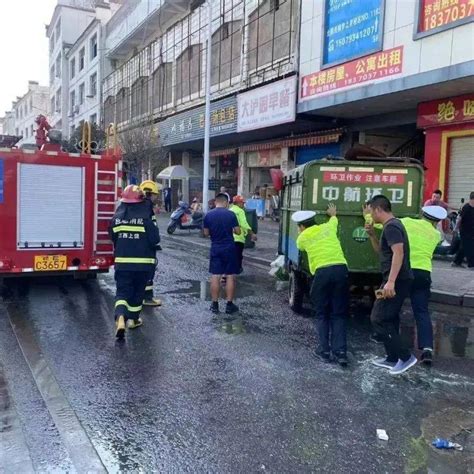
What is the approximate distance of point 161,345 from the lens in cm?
591

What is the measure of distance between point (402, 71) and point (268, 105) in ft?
22.2

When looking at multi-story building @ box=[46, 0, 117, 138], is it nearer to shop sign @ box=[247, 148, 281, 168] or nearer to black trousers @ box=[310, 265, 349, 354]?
shop sign @ box=[247, 148, 281, 168]

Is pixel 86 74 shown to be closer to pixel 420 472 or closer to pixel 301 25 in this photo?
pixel 301 25

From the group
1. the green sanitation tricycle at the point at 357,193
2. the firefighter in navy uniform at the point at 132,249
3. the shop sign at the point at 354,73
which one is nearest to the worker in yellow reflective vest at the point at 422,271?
the green sanitation tricycle at the point at 357,193

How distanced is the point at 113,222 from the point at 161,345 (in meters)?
1.62

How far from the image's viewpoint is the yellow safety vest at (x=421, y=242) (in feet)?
17.9

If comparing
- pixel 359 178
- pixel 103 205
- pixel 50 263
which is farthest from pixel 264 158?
pixel 359 178

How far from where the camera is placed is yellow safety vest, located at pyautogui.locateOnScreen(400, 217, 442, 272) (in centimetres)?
546

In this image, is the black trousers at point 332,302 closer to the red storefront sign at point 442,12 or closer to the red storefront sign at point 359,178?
the red storefront sign at point 359,178

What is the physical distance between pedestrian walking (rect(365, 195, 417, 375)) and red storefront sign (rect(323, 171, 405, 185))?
202 cm

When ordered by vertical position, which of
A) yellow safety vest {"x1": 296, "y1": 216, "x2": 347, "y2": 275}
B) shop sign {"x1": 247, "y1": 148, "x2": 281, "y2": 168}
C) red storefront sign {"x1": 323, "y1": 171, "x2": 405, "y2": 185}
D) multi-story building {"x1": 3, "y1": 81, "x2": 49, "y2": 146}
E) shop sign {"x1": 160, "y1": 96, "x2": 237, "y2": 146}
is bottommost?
yellow safety vest {"x1": 296, "y1": 216, "x2": 347, "y2": 275}

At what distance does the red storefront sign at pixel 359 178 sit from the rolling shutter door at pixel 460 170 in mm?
8745

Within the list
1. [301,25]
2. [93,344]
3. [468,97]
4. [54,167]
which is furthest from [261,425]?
[301,25]

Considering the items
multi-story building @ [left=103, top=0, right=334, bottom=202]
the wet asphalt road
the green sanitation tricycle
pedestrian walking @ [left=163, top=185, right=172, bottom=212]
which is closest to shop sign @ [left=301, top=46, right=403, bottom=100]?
multi-story building @ [left=103, top=0, right=334, bottom=202]
